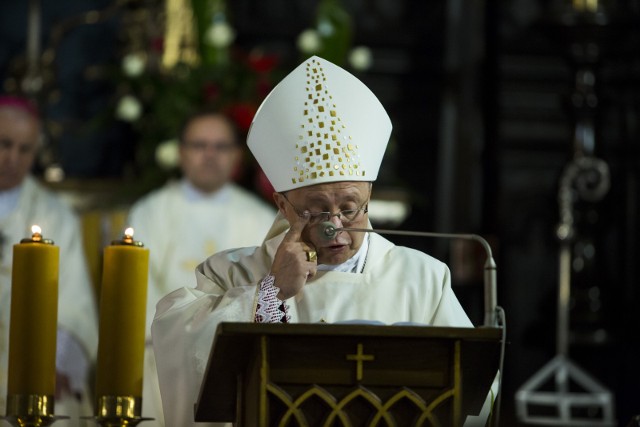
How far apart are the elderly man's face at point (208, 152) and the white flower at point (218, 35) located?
605 millimetres

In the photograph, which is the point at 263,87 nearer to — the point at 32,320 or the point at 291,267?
the point at 291,267

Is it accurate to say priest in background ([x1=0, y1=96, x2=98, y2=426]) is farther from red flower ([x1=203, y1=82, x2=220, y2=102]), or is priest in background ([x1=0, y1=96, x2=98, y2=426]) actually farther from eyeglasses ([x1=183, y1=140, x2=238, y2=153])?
red flower ([x1=203, y1=82, x2=220, y2=102])

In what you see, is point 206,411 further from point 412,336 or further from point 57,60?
point 57,60

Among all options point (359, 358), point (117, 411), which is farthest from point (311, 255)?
point (117, 411)

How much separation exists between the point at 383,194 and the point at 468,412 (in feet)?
14.4

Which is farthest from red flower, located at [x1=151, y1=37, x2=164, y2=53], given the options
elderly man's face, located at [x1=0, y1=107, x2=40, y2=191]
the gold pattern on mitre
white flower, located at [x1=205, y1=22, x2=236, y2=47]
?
the gold pattern on mitre

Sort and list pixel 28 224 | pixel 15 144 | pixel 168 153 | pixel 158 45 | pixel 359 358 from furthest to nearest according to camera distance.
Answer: pixel 158 45
pixel 168 153
pixel 28 224
pixel 15 144
pixel 359 358

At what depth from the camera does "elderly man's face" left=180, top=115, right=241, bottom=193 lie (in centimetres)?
746

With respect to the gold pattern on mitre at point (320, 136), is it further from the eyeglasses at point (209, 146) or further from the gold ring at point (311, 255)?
the eyeglasses at point (209, 146)

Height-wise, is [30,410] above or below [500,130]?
below

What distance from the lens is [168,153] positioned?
303 inches

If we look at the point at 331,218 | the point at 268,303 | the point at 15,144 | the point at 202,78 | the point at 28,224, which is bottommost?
the point at 268,303

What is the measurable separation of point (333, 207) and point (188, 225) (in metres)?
3.78

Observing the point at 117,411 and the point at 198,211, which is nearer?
the point at 117,411
